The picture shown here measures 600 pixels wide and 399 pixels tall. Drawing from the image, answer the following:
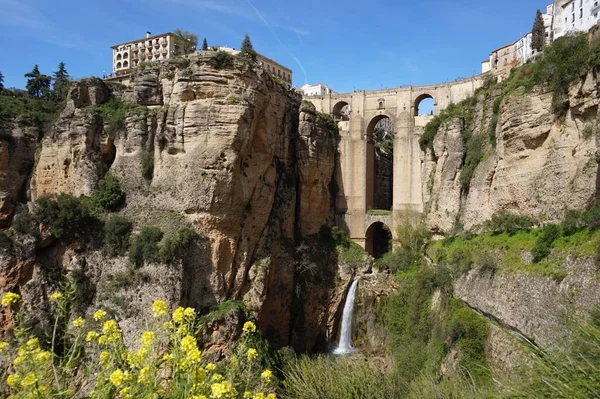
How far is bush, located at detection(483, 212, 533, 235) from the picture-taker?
1662cm

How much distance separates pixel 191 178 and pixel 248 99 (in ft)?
13.6

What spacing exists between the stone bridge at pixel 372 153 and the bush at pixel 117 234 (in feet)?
42.7

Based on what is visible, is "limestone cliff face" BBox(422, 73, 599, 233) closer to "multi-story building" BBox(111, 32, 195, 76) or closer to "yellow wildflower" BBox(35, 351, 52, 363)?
"yellow wildflower" BBox(35, 351, 52, 363)

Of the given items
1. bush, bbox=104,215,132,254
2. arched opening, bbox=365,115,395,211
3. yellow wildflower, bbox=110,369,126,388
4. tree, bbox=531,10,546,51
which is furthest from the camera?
arched opening, bbox=365,115,395,211

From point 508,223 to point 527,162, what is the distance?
240cm

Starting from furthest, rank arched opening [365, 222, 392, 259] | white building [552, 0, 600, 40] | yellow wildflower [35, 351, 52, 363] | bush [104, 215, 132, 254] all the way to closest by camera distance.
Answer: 1. arched opening [365, 222, 392, 259]
2. white building [552, 0, 600, 40]
3. bush [104, 215, 132, 254]
4. yellow wildflower [35, 351, 52, 363]

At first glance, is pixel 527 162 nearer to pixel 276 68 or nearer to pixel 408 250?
pixel 408 250

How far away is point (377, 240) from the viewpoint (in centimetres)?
3020

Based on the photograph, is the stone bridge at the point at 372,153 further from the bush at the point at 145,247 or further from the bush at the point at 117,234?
the bush at the point at 117,234

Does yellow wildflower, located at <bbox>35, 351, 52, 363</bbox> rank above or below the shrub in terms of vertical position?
below

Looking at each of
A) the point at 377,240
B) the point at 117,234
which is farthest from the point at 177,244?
the point at 377,240

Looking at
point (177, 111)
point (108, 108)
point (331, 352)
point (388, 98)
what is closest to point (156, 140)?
point (177, 111)

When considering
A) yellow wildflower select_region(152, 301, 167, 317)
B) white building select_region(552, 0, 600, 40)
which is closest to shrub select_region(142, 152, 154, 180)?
yellow wildflower select_region(152, 301, 167, 317)

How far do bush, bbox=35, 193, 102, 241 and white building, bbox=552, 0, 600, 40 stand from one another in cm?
2619
